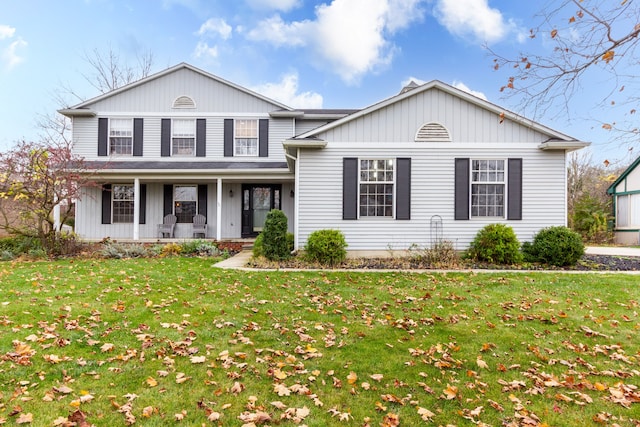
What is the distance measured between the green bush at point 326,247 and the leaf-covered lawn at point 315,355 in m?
2.41

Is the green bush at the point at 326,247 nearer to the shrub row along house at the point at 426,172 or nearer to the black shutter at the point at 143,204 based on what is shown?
the shrub row along house at the point at 426,172

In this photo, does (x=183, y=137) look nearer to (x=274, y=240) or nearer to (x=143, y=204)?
(x=143, y=204)

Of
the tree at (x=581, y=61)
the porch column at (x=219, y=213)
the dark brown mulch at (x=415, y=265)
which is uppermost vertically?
the tree at (x=581, y=61)

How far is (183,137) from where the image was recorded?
13867 millimetres

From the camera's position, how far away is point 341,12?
1350cm

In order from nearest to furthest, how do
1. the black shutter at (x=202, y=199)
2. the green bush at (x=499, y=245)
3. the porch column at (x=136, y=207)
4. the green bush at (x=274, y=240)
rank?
the green bush at (x=499, y=245) < the green bush at (x=274, y=240) < the porch column at (x=136, y=207) < the black shutter at (x=202, y=199)

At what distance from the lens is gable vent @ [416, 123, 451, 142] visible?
31.8 feet

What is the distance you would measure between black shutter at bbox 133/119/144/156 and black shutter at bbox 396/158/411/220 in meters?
10.7

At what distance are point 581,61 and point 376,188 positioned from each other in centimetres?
648

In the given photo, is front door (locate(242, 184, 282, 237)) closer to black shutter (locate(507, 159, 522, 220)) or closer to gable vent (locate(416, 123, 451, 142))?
gable vent (locate(416, 123, 451, 142))

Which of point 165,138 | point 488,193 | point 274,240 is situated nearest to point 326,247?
point 274,240

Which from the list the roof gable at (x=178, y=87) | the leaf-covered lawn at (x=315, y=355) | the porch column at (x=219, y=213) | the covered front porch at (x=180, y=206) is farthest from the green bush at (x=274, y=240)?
the roof gable at (x=178, y=87)

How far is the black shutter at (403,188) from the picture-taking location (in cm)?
964

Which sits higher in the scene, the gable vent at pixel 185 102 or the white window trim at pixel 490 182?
the gable vent at pixel 185 102
